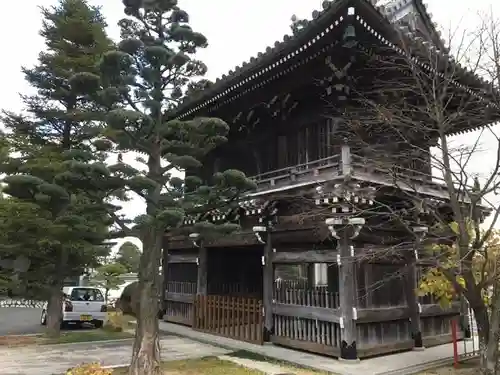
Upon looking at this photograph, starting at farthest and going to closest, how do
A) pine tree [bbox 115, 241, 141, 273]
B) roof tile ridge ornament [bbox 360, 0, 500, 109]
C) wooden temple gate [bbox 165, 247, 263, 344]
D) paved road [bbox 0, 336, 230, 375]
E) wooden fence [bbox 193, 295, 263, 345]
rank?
pine tree [bbox 115, 241, 141, 273]
wooden temple gate [bbox 165, 247, 263, 344]
wooden fence [bbox 193, 295, 263, 345]
roof tile ridge ornament [bbox 360, 0, 500, 109]
paved road [bbox 0, 336, 230, 375]

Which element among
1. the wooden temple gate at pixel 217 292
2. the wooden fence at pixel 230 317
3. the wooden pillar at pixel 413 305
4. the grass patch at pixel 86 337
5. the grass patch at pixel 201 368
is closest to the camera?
the grass patch at pixel 201 368

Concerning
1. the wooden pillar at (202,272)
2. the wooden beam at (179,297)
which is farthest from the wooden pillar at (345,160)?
the wooden beam at (179,297)

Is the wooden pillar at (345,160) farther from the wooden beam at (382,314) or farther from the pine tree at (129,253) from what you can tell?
the pine tree at (129,253)

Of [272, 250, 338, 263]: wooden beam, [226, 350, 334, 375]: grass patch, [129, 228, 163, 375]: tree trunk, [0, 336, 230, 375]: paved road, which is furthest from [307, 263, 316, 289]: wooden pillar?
[129, 228, 163, 375]: tree trunk

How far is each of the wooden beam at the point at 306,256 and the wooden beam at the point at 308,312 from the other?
1.08 metres

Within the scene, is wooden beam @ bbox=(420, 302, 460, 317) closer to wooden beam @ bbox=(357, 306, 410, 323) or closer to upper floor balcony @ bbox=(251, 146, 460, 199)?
wooden beam @ bbox=(357, 306, 410, 323)

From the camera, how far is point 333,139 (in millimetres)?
9648

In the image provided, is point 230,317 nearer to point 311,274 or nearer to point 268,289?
point 268,289

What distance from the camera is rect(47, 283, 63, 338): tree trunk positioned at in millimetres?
11586

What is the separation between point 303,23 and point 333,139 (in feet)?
8.95

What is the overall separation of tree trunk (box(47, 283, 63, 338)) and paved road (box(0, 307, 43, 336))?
203cm

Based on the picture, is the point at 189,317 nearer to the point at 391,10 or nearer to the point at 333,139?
the point at 333,139

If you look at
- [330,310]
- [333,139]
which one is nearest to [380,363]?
[330,310]

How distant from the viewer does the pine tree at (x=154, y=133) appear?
6.75m
